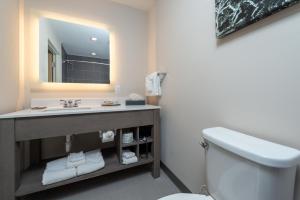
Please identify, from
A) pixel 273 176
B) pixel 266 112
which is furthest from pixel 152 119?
pixel 273 176

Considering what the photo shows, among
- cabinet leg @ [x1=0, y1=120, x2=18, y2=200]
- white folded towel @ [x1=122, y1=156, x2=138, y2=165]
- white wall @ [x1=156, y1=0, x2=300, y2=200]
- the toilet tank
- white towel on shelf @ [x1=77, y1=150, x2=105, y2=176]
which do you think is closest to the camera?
the toilet tank

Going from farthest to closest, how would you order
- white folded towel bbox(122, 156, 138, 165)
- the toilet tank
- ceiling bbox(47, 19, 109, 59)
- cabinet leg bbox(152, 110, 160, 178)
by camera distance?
ceiling bbox(47, 19, 109, 59), cabinet leg bbox(152, 110, 160, 178), white folded towel bbox(122, 156, 138, 165), the toilet tank

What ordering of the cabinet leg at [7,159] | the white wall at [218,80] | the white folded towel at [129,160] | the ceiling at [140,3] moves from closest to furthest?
1. the white wall at [218,80]
2. the cabinet leg at [7,159]
3. the white folded towel at [129,160]
4. the ceiling at [140,3]

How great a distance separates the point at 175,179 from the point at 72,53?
187cm

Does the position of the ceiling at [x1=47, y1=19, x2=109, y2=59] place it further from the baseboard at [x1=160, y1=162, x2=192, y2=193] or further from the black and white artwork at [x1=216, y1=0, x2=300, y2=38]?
the baseboard at [x1=160, y1=162, x2=192, y2=193]

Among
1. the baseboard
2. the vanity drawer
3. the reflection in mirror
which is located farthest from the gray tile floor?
the reflection in mirror

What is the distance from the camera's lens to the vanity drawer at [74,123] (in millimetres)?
1105

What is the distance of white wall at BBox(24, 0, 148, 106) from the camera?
1.56 meters

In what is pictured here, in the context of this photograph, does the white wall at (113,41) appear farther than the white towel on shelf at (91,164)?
Yes

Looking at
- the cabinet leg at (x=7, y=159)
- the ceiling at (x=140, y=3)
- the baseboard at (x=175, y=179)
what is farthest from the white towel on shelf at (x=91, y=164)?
the ceiling at (x=140, y=3)

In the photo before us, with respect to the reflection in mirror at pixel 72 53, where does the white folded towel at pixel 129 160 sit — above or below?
below

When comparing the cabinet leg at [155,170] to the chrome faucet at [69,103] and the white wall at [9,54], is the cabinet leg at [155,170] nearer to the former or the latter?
the chrome faucet at [69,103]

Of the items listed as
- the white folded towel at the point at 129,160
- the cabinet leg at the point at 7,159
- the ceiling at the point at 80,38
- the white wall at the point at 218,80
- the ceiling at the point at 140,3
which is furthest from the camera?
the ceiling at the point at 140,3

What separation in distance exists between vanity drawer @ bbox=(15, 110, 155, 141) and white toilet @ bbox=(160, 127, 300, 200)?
0.82 metres
